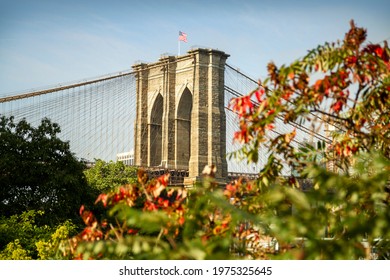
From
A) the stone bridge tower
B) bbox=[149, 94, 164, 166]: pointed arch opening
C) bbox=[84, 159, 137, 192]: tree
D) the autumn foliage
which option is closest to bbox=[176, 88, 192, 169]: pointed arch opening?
the stone bridge tower

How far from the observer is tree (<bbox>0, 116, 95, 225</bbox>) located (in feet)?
65.6

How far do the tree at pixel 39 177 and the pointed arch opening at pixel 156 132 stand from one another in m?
21.8

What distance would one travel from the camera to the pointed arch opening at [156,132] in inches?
1721

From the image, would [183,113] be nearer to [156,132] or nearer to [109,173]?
[156,132]

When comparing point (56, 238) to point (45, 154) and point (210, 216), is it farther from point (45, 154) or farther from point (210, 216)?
point (45, 154)

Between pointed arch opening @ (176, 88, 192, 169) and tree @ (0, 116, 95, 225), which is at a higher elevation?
pointed arch opening @ (176, 88, 192, 169)

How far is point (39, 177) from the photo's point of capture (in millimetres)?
20734

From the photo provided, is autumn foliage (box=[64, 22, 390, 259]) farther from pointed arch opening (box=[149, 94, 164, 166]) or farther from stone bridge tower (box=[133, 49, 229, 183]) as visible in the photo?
pointed arch opening (box=[149, 94, 164, 166])

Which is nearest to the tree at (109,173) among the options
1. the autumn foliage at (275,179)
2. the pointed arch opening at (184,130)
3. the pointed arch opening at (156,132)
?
the pointed arch opening at (184,130)

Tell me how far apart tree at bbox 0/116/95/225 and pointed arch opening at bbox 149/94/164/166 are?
2179cm

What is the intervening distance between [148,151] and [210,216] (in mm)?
39492

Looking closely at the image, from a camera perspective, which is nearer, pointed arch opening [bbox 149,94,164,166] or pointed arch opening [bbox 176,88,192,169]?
pointed arch opening [bbox 176,88,192,169]

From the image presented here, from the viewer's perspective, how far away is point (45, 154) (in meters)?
20.8
